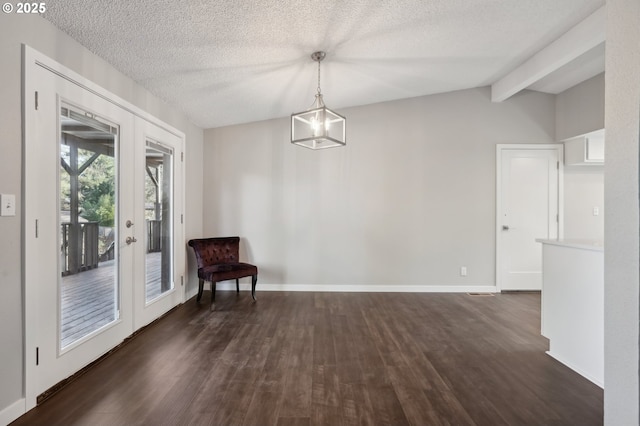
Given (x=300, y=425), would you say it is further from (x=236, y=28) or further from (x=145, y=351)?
(x=236, y=28)

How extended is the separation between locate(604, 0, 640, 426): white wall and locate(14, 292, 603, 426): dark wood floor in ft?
2.57

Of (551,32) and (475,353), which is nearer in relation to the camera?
(475,353)

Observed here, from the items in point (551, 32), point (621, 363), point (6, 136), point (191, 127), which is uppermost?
point (551, 32)

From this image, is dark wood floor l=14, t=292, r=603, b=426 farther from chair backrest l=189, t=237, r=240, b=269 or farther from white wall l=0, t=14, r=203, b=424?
chair backrest l=189, t=237, r=240, b=269

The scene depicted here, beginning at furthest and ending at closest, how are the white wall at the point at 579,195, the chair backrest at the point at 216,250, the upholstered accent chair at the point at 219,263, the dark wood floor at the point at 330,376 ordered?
the white wall at the point at 579,195 → the chair backrest at the point at 216,250 → the upholstered accent chair at the point at 219,263 → the dark wood floor at the point at 330,376

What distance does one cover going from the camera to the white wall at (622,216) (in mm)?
1097

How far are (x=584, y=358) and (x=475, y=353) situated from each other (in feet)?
2.42

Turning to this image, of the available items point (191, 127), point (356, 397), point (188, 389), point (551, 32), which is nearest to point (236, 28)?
point (191, 127)

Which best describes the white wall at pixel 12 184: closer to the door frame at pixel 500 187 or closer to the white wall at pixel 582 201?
the door frame at pixel 500 187

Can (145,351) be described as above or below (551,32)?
below

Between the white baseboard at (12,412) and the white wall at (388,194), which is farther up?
the white wall at (388,194)

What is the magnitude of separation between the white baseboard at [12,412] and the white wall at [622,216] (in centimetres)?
299

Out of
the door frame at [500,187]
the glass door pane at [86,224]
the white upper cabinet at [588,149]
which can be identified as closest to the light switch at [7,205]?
the glass door pane at [86,224]

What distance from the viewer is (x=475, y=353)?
254 cm
